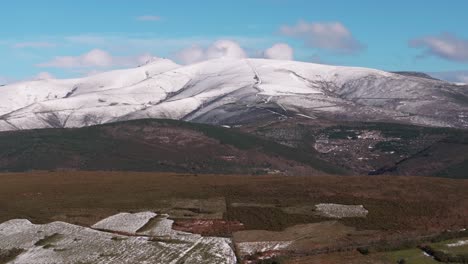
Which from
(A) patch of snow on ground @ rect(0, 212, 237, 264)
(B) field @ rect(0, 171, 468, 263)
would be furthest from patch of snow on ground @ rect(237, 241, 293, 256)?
(A) patch of snow on ground @ rect(0, 212, 237, 264)

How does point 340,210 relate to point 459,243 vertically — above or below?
below

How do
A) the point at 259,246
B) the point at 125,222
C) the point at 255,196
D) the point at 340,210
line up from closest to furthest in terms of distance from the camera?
the point at 259,246 → the point at 125,222 → the point at 340,210 → the point at 255,196

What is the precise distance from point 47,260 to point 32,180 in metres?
53.6

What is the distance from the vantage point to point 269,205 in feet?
263

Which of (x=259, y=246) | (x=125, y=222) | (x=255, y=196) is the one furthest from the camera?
(x=255, y=196)

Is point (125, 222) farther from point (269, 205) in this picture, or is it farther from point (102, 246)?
point (269, 205)

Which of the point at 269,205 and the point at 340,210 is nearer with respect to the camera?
the point at 340,210

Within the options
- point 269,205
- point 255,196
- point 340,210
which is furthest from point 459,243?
point 255,196

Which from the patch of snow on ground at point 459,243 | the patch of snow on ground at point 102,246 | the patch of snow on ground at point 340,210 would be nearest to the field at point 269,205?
the patch of snow on ground at point 340,210

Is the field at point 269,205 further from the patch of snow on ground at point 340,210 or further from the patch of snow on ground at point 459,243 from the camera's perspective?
the patch of snow on ground at point 459,243

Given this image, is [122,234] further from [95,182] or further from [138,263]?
[95,182]

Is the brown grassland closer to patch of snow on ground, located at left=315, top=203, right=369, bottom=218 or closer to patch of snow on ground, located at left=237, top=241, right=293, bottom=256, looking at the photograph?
patch of snow on ground, located at left=315, top=203, right=369, bottom=218

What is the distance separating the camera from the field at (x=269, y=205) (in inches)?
2459

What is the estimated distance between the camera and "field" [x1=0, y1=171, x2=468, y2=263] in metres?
62.5
